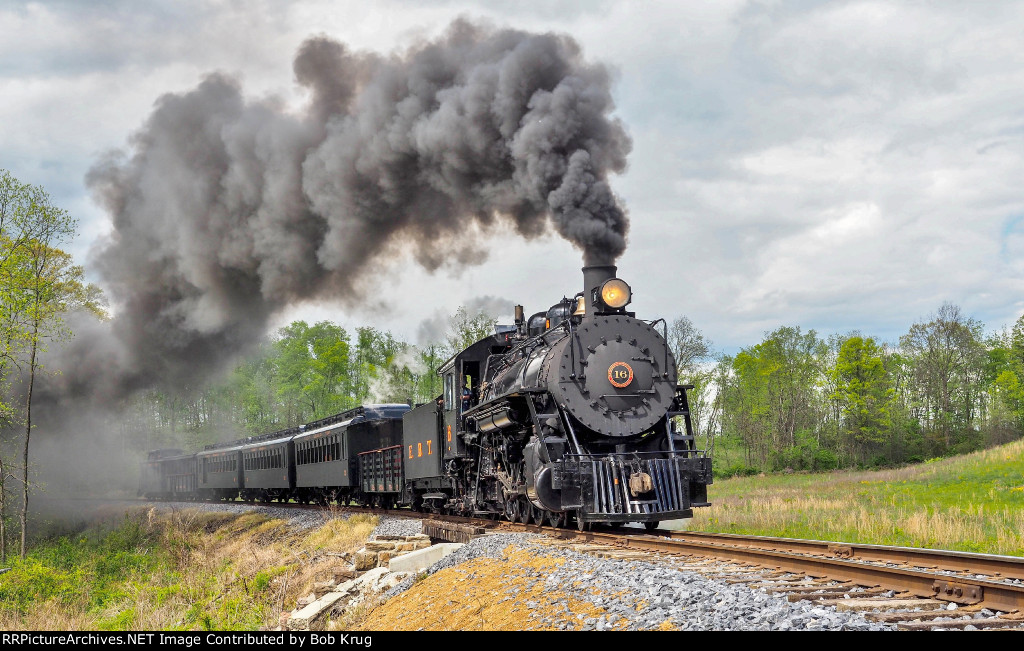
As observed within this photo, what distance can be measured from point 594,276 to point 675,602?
23.4ft

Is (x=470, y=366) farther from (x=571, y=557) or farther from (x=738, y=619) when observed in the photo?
(x=738, y=619)

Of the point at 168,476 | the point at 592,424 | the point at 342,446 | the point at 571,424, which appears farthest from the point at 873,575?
the point at 168,476

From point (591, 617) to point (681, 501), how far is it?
17.8 ft

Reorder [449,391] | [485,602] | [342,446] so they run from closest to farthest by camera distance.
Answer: [485,602] < [449,391] < [342,446]

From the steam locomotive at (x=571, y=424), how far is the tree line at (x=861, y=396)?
102 ft

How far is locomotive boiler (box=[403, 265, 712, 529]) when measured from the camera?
35.5ft

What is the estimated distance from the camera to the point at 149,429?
59812 millimetres

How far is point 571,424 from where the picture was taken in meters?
11.3

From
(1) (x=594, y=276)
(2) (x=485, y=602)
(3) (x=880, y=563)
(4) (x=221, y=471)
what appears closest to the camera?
(2) (x=485, y=602)

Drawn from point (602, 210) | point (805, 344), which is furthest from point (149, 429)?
point (602, 210)

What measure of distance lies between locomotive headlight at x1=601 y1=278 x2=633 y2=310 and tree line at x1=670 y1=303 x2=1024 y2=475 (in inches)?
1314

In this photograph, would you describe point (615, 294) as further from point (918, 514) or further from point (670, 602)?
point (918, 514)

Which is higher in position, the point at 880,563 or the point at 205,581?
the point at 880,563

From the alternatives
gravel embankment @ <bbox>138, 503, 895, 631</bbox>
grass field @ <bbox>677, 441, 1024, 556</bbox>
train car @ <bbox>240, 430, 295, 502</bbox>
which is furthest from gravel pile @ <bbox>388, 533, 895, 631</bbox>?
train car @ <bbox>240, 430, 295, 502</bbox>
